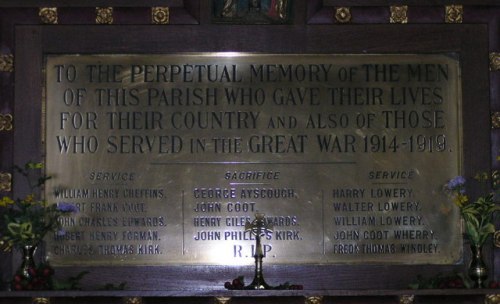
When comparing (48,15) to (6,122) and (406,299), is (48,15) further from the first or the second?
(406,299)

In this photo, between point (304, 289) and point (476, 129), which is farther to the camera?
point (476, 129)

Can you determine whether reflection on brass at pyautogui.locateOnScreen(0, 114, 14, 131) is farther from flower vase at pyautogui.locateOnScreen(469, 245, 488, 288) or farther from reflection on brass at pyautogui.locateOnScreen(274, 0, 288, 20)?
flower vase at pyautogui.locateOnScreen(469, 245, 488, 288)

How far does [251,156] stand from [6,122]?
142cm

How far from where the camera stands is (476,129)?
6176mm

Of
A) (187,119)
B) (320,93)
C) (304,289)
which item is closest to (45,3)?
(187,119)

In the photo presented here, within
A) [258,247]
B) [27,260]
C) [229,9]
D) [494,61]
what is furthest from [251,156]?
[494,61]

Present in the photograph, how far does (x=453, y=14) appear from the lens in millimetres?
6246

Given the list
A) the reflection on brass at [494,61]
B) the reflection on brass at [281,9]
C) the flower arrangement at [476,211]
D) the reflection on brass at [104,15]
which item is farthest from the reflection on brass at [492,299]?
the reflection on brass at [104,15]

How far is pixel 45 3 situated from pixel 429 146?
238cm

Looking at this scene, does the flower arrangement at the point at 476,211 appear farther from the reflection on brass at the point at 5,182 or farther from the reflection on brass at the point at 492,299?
the reflection on brass at the point at 5,182

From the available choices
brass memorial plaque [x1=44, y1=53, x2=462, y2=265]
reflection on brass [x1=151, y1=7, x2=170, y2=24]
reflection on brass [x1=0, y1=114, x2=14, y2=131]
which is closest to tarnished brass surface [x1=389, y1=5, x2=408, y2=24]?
brass memorial plaque [x1=44, y1=53, x2=462, y2=265]

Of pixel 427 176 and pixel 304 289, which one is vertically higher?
pixel 427 176

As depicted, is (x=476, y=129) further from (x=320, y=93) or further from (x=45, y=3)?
(x=45, y=3)

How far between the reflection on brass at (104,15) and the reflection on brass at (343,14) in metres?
1.31
